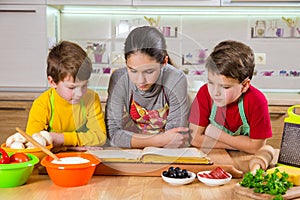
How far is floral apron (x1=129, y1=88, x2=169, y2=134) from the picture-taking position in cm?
170

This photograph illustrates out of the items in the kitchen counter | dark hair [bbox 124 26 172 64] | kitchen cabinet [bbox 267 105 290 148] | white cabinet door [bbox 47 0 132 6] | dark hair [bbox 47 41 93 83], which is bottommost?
kitchen cabinet [bbox 267 105 290 148]

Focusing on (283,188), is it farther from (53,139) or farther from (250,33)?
(250,33)

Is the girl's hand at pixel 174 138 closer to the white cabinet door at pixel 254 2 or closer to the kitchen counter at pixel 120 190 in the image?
the kitchen counter at pixel 120 190

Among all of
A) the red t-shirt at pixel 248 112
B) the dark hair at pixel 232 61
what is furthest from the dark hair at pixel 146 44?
the red t-shirt at pixel 248 112

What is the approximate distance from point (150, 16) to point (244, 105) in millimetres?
1754

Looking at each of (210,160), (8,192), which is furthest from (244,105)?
(8,192)

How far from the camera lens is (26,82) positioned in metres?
3.11

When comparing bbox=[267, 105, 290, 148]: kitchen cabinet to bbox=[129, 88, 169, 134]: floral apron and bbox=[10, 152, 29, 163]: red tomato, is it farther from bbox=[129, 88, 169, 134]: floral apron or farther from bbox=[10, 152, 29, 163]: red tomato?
bbox=[10, 152, 29, 163]: red tomato

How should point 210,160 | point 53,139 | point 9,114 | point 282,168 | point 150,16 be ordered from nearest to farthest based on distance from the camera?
point 282,168 → point 210,160 → point 53,139 → point 9,114 → point 150,16

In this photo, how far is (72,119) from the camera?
1.84m

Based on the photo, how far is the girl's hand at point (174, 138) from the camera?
65.2 inches

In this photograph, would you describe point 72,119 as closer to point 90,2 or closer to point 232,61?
point 232,61

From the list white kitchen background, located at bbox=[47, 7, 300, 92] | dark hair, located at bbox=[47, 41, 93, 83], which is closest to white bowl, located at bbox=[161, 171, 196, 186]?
dark hair, located at bbox=[47, 41, 93, 83]

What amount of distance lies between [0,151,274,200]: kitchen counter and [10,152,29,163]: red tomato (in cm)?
7
